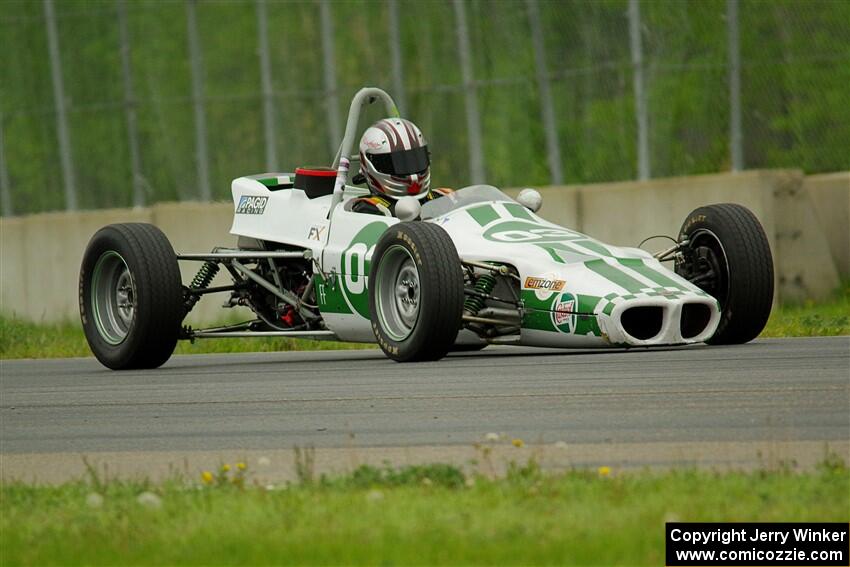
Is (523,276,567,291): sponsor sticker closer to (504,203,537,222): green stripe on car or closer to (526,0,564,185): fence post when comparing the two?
(504,203,537,222): green stripe on car

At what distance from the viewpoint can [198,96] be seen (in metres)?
22.0

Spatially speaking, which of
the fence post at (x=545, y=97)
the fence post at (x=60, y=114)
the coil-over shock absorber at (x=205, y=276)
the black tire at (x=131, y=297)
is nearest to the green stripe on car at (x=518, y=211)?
the black tire at (x=131, y=297)

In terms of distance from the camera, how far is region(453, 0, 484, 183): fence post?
2033 cm

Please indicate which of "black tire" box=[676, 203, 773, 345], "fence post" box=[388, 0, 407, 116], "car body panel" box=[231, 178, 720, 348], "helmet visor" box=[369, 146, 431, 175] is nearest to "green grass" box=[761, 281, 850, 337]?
"black tire" box=[676, 203, 773, 345]

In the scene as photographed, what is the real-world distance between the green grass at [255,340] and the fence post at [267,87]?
3.57 m

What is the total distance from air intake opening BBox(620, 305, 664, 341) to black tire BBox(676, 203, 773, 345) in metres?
0.89

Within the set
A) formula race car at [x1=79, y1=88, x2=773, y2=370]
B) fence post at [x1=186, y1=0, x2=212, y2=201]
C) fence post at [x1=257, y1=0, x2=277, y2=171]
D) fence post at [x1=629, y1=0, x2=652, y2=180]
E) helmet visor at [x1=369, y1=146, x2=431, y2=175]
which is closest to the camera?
formula race car at [x1=79, y1=88, x2=773, y2=370]

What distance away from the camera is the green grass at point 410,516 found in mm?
5676

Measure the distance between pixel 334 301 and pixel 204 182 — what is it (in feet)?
27.1

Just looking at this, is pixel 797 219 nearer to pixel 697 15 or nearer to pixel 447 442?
pixel 697 15

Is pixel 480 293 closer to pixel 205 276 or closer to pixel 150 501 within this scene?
pixel 205 276

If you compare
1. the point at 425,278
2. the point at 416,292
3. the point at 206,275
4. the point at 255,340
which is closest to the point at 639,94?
the point at 255,340

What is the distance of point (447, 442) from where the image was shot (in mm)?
8273

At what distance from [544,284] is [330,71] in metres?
9.64
